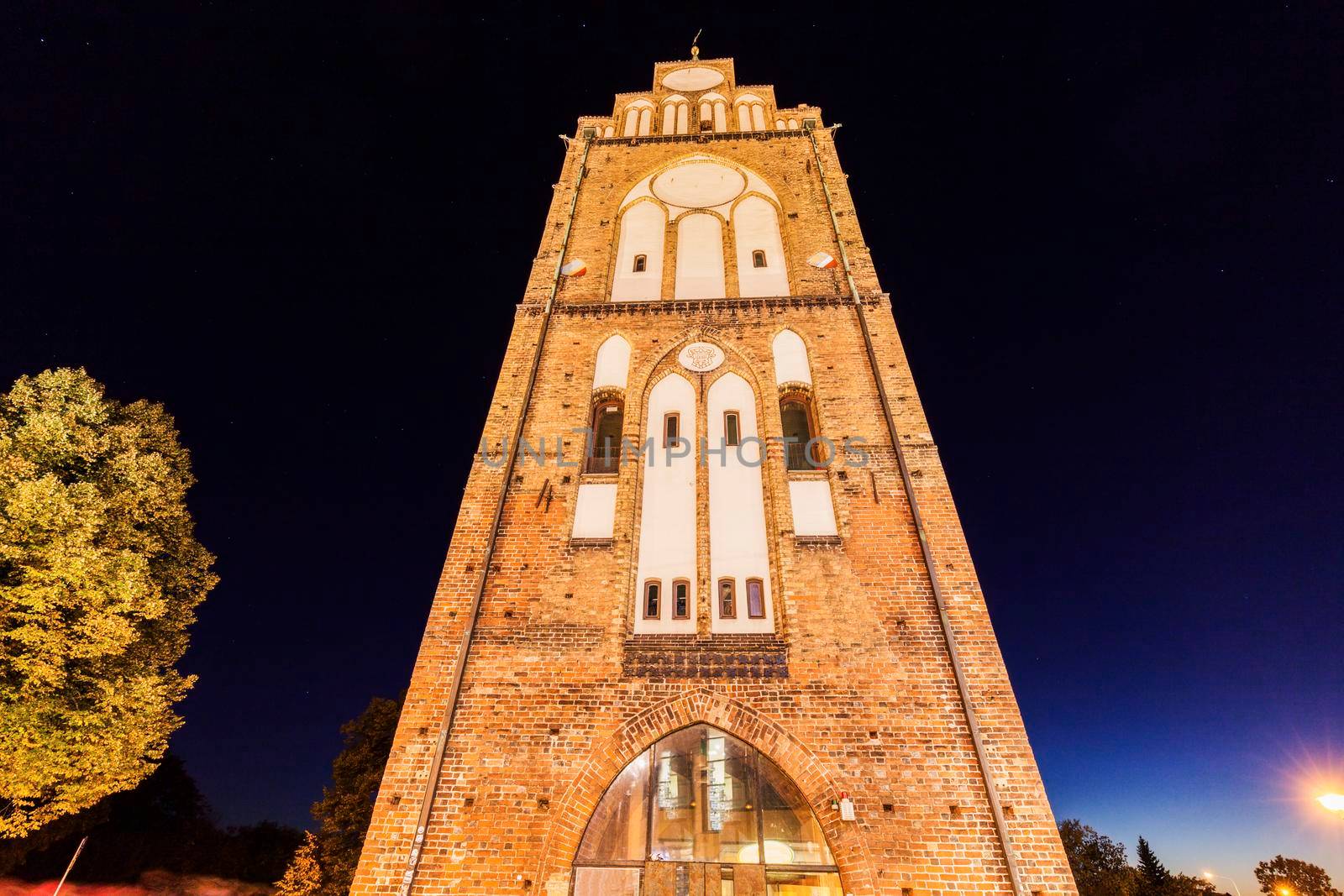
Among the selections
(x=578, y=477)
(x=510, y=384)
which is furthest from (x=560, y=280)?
(x=578, y=477)

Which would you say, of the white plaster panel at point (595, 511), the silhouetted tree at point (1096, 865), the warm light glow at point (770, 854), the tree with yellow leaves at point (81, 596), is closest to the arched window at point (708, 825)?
the warm light glow at point (770, 854)

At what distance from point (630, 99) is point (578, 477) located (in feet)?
44.3

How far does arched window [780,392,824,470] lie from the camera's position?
8.89 metres

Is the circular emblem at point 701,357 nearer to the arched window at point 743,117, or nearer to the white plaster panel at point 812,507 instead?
the white plaster panel at point 812,507

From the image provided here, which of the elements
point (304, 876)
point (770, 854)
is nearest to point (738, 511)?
point (770, 854)

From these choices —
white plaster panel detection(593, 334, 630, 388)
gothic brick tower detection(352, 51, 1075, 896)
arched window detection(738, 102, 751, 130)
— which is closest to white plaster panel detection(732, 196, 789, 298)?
gothic brick tower detection(352, 51, 1075, 896)

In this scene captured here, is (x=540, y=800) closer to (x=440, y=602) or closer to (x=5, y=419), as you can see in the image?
(x=440, y=602)

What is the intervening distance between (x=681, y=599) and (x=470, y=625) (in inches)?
103

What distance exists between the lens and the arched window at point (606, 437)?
9.24 metres

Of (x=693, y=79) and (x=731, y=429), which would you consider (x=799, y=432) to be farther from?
(x=693, y=79)

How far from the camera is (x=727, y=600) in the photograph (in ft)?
24.9

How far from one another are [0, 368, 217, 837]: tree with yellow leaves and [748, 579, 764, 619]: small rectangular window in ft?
27.3

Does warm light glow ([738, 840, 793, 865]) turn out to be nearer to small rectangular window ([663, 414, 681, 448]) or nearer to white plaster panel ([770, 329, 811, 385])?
small rectangular window ([663, 414, 681, 448])

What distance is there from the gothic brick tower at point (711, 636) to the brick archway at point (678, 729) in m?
0.02
